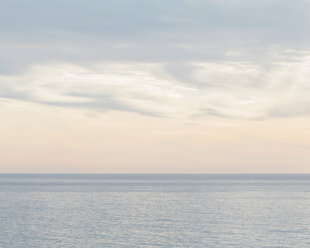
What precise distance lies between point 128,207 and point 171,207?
10.1m

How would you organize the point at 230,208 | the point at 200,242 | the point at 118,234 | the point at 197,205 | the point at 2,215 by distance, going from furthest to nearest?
the point at 197,205, the point at 230,208, the point at 2,215, the point at 118,234, the point at 200,242

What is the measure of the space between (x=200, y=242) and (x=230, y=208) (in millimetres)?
39707

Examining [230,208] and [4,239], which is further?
[230,208]

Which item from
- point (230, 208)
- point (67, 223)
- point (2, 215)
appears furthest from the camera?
point (230, 208)

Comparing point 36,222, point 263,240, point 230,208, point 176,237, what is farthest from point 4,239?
point 230,208

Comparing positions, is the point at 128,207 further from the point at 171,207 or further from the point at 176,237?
the point at 176,237

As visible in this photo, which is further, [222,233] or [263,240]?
[222,233]

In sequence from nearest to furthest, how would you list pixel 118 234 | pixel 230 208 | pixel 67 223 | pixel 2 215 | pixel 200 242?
pixel 200 242 < pixel 118 234 < pixel 67 223 < pixel 2 215 < pixel 230 208

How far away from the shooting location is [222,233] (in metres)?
66.1

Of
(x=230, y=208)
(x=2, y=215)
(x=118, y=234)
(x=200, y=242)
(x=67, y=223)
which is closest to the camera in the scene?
(x=200, y=242)

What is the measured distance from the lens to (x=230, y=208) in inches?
3875

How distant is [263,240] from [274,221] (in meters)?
18.0

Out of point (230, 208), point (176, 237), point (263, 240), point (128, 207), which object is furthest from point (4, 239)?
point (230, 208)

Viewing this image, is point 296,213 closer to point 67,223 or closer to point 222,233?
point 222,233
